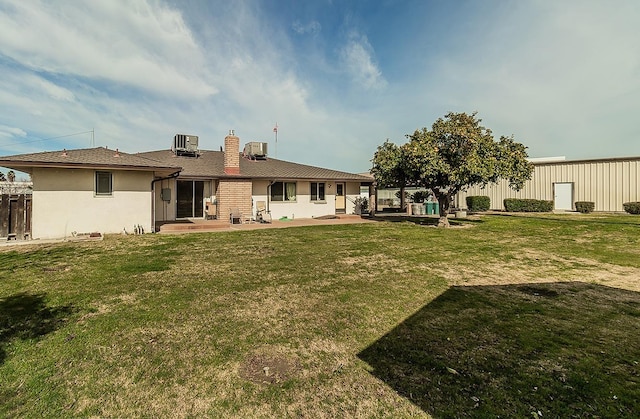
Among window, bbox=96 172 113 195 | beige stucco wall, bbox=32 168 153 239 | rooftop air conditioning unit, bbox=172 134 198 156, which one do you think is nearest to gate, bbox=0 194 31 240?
beige stucco wall, bbox=32 168 153 239

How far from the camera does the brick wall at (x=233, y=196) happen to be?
15117 millimetres

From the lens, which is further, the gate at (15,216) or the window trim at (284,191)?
the window trim at (284,191)

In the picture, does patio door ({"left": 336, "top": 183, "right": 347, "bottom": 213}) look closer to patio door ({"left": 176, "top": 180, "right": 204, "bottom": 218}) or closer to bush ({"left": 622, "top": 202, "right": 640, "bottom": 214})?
patio door ({"left": 176, "top": 180, "right": 204, "bottom": 218})

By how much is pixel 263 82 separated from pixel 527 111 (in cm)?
1890

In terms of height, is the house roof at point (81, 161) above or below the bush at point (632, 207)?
above

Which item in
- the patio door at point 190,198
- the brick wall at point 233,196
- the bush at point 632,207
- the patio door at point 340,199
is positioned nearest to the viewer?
the brick wall at point 233,196

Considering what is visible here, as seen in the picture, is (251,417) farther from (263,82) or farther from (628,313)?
(263,82)

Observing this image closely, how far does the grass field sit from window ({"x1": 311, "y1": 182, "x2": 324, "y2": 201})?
11.0 m

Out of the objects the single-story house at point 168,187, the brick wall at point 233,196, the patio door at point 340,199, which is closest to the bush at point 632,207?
the single-story house at point 168,187

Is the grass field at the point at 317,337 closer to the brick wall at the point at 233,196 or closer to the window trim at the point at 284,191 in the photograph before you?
the brick wall at the point at 233,196

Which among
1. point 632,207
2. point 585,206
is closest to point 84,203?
point 585,206

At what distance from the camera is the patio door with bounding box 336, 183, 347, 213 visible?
1905cm

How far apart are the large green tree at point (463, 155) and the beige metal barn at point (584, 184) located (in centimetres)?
631

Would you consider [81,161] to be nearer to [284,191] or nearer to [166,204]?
[166,204]
